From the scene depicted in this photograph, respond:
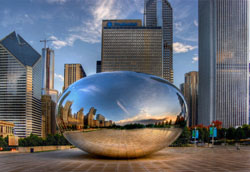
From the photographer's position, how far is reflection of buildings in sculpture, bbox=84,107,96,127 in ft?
46.8

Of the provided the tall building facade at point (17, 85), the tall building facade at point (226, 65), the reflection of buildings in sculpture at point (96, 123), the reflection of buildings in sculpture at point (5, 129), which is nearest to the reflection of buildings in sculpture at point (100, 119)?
the reflection of buildings in sculpture at point (96, 123)

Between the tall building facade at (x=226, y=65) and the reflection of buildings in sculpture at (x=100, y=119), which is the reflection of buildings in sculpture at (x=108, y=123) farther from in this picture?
the tall building facade at (x=226, y=65)

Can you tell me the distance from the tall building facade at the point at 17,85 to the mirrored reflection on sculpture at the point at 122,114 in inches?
6587

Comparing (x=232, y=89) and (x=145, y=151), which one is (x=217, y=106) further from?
(x=145, y=151)

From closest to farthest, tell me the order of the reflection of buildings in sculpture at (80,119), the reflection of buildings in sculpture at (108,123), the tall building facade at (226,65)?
the reflection of buildings in sculpture at (108,123)
the reflection of buildings in sculpture at (80,119)
the tall building facade at (226,65)

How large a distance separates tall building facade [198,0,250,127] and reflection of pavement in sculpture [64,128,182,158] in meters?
134

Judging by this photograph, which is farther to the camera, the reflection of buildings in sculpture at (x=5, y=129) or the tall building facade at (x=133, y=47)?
the tall building facade at (x=133, y=47)

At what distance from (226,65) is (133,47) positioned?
188 ft

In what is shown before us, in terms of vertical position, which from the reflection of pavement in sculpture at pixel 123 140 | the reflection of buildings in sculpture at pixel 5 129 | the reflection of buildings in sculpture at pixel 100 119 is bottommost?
the reflection of buildings in sculpture at pixel 5 129

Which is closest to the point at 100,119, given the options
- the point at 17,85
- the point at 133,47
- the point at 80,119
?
the point at 80,119

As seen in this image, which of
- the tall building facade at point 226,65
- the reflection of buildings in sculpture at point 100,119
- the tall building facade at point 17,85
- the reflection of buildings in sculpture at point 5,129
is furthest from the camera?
the tall building facade at point 17,85

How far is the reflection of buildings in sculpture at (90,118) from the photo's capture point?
14.3m

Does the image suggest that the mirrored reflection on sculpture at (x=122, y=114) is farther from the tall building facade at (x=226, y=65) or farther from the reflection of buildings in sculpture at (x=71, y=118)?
the tall building facade at (x=226, y=65)

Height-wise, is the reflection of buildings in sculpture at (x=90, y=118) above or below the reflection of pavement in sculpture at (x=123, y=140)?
above
